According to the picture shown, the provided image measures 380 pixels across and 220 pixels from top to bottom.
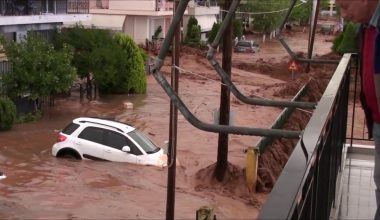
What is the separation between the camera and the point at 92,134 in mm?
20062

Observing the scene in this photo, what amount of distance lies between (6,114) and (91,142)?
7614mm

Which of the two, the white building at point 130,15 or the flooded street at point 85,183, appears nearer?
the flooded street at point 85,183

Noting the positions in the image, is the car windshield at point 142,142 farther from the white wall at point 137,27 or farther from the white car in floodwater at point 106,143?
the white wall at point 137,27

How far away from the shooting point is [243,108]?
3622cm

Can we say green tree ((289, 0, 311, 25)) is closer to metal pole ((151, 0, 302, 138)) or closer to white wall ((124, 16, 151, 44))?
white wall ((124, 16, 151, 44))

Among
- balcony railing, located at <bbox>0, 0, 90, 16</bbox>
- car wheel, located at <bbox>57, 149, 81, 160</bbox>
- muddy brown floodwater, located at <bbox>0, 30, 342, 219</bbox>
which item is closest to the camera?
muddy brown floodwater, located at <bbox>0, 30, 342, 219</bbox>

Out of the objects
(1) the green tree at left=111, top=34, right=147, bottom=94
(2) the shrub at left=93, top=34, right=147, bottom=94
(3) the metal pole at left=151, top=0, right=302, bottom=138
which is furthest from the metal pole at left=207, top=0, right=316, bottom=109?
(1) the green tree at left=111, top=34, right=147, bottom=94

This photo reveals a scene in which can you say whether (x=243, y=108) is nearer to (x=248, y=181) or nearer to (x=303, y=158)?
(x=248, y=181)

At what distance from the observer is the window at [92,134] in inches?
789

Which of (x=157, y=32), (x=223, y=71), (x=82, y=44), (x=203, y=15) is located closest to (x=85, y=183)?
(x=223, y=71)

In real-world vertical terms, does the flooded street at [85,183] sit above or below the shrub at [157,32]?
below

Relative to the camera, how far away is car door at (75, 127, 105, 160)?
20062 mm

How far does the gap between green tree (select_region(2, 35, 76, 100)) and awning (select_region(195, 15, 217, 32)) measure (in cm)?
3624

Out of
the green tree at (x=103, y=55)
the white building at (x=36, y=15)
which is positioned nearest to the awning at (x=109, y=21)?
the white building at (x=36, y=15)
